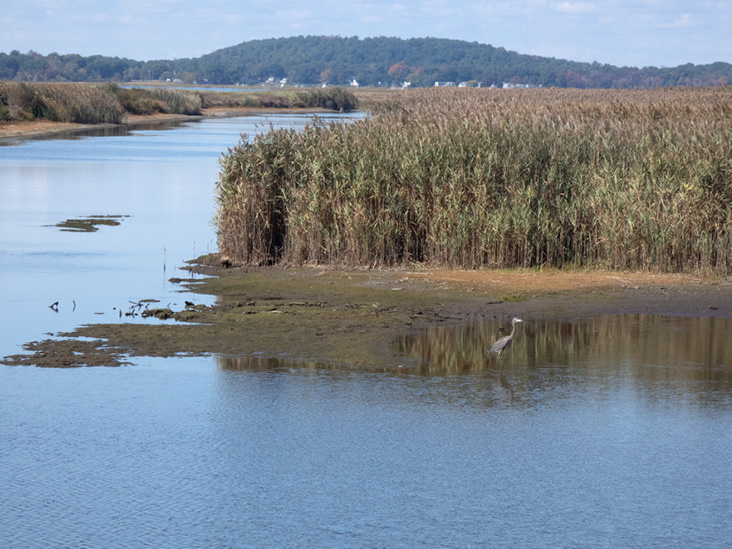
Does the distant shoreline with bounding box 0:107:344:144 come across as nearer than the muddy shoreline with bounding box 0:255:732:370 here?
No

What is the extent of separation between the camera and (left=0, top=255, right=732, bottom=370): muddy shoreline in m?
11.4

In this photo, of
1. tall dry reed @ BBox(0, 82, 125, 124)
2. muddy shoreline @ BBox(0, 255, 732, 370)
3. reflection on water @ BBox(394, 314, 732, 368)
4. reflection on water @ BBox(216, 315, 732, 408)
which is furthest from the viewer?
tall dry reed @ BBox(0, 82, 125, 124)

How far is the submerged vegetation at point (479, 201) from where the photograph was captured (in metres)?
16.8

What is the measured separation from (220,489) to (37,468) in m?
1.48

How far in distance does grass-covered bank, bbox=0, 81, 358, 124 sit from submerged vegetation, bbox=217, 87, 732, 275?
52740mm

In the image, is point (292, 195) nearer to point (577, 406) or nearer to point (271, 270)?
point (271, 270)

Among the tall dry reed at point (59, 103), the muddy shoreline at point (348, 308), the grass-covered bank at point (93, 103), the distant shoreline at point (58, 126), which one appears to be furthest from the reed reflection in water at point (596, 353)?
the tall dry reed at point (59, 103)

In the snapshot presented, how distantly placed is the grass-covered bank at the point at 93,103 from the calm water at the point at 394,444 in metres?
59.8

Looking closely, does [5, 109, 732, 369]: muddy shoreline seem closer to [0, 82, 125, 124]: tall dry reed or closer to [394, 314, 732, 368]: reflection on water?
[394, 314, 732, 368]: reflection on water

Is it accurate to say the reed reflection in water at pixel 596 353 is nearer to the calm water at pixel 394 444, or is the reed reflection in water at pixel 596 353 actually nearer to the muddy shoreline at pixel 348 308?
the calm water at pixel 394 444

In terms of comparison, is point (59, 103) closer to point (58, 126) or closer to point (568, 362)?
point (58, 126)

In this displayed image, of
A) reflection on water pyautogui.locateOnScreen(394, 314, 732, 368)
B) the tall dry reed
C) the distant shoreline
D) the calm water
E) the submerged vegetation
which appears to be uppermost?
the tall dry reed

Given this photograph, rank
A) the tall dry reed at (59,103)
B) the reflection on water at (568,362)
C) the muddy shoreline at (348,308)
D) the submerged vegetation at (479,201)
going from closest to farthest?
1. the reflection on water at (568,362)
2. the muddy shoreline at (348,308)
3. the submerged vegetation at (479,201)
4. the tall dry reed at (59,103)

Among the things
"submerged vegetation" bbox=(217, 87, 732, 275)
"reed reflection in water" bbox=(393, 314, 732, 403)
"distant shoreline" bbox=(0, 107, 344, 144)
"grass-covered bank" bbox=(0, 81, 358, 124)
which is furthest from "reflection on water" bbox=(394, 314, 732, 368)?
"grass-covered bank" bbox=(0, 81, 358, 124)
